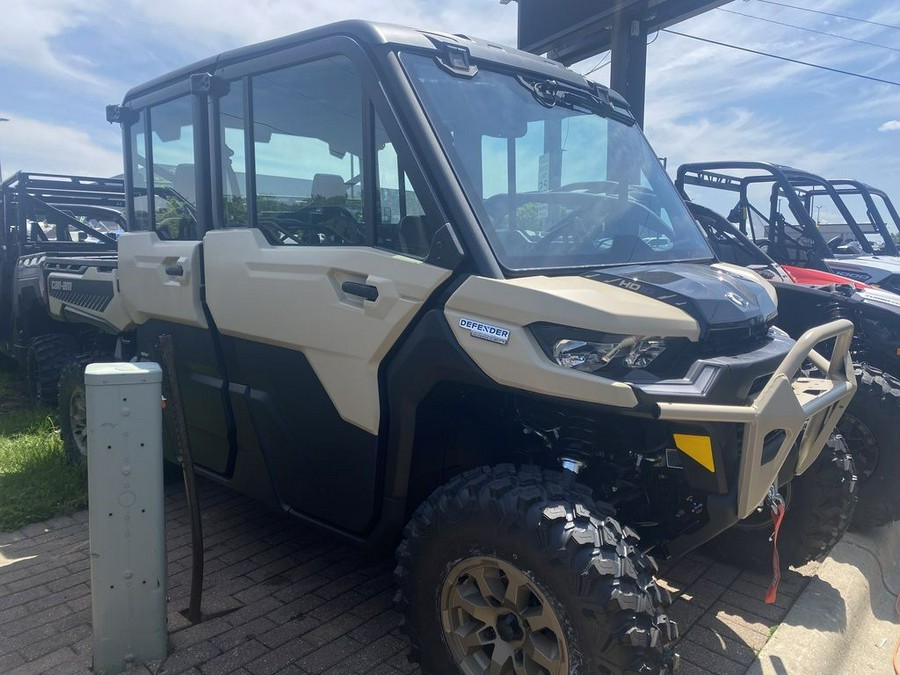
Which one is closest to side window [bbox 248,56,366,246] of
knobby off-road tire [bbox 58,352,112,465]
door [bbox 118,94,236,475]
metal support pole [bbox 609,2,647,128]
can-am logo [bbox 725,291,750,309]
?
door [bbox 118,94,236,475]

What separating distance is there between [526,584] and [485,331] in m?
0.84

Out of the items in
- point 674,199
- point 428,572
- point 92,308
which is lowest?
point 428,572

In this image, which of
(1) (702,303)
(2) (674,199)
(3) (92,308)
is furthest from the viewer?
(3) (92,308)

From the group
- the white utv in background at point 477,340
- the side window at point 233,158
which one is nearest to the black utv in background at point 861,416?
the white utv in background at point 477,340

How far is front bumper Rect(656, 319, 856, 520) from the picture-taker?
2150 mm

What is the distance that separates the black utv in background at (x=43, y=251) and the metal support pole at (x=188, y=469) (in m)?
2.61

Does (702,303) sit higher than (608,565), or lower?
higher

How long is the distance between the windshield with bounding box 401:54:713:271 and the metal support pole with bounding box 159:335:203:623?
4.84 ft

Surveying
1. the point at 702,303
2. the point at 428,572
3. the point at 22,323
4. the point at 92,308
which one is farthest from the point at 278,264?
the point at 22,323

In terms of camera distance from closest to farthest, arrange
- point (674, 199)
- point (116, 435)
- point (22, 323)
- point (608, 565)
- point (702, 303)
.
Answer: point (608, 565), point (702, 303), point (116, 435), point (674, 199), point (22, 323)

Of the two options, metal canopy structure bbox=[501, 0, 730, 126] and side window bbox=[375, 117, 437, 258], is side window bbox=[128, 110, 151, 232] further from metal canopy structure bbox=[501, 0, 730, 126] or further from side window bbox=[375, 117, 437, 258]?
metal canopy structure bbox=[501, 0, 730, 126]

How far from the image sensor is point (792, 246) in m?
7.07

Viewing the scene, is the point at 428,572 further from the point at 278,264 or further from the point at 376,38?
the point at 376,38

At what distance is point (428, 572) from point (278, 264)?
4.72 ft
